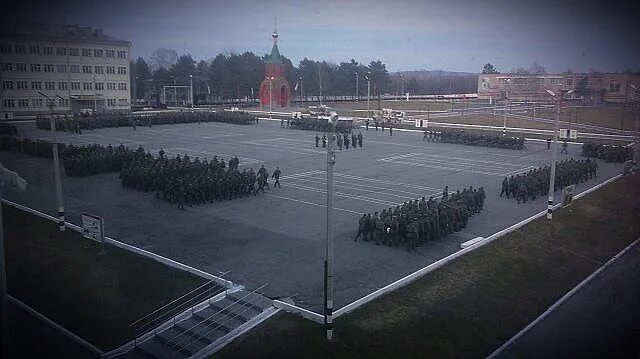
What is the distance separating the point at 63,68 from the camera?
11.5 meters

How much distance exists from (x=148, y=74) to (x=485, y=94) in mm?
27633

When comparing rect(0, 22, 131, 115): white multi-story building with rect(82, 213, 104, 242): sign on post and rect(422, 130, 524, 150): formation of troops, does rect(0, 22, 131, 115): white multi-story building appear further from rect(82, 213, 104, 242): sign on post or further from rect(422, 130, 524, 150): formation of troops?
rect(422, 130, 524, 150): formation of troops

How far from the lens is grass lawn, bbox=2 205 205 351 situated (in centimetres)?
758

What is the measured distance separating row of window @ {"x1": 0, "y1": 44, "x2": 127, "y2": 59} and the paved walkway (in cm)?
908

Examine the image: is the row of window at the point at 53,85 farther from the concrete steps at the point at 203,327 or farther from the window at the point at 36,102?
the concrete steps at the point at 203,327

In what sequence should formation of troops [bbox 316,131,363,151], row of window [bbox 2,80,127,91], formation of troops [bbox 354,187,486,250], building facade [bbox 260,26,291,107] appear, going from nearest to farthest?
row of window [bbox 2,80,127,91], formation of troops [bbox 354,187,486,250], formation of troops [bbox 316,131,363,151], building facade [bbox 260,26,291,107]

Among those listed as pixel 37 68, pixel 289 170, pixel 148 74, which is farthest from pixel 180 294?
pixel 148 74

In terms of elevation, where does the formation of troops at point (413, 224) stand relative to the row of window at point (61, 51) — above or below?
below

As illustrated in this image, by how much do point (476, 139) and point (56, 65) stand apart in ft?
71.0

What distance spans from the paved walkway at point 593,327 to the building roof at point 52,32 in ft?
28.2

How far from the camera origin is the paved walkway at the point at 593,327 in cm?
702

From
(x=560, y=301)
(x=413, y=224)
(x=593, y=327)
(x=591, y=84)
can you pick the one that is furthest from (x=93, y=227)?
(x=591, y=84)

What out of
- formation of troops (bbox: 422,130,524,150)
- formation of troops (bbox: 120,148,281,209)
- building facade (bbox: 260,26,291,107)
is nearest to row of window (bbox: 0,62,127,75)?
formation of troops (bbox: 120,148,281,209)

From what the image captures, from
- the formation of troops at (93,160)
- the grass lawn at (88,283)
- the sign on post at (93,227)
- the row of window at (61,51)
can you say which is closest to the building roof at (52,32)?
the row of window at (61,51)
